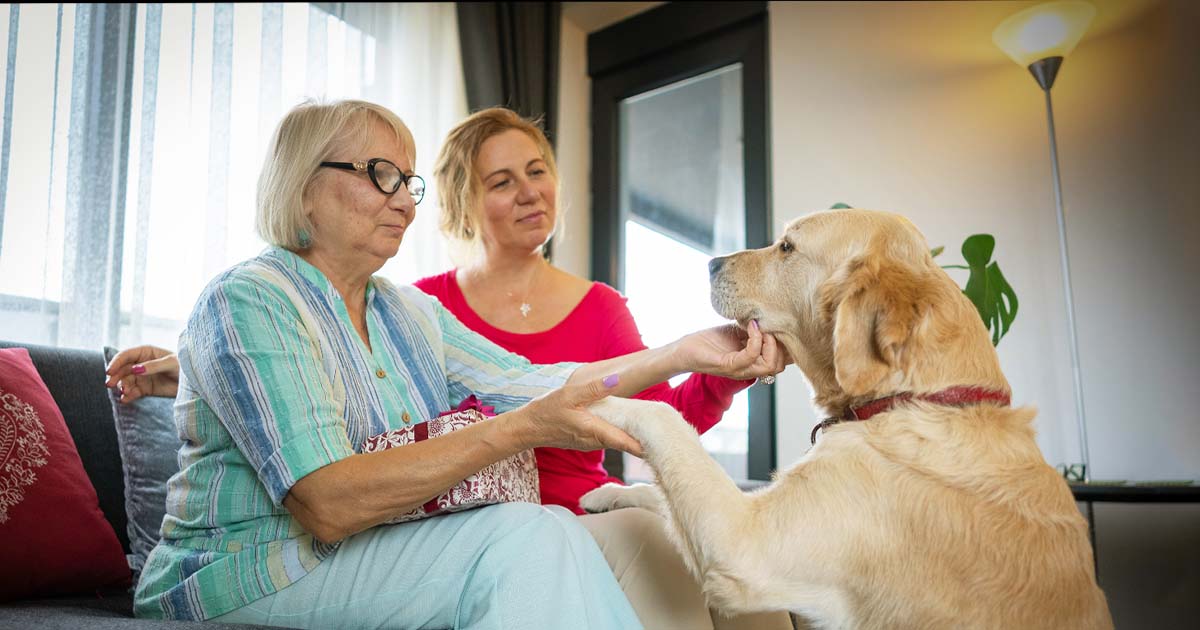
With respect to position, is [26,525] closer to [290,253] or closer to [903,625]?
[290,253]

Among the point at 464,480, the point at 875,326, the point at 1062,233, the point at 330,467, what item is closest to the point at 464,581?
the point at 464,480

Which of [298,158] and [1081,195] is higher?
[1081,195]

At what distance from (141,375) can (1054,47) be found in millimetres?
2654

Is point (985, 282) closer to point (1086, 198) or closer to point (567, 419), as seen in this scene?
point (1086, 198)

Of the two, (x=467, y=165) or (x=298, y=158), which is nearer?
(x=298, y=158)

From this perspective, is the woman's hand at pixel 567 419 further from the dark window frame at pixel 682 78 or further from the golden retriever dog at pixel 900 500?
the dark window frame at pixel 682 78

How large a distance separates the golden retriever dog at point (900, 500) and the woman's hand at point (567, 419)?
6 cm

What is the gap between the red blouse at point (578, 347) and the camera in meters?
1.86

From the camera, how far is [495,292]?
2.28 m

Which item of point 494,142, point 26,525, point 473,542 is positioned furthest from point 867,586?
point 494,142

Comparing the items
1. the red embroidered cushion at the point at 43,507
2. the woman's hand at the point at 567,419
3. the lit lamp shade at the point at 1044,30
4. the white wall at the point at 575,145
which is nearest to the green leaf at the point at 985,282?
the lit lamp shade at the point at 1044,30

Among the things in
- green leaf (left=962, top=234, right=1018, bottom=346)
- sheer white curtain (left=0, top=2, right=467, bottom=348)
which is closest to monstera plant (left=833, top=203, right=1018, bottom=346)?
green leaf (left=962, top=234, right=1018, bottom=346)

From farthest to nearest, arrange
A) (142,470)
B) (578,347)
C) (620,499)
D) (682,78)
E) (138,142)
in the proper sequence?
(682,78) < (138,142) < (578,347) < (142,470) < (620,499)

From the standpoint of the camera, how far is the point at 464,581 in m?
1.09
